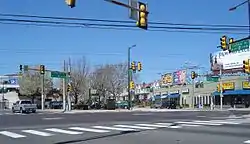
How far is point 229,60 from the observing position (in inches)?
3187

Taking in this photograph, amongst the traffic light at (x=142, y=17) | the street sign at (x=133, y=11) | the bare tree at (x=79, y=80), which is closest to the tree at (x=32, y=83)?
the bare tree at (x=79, y=80)

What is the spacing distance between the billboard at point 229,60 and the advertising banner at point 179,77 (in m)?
13.1

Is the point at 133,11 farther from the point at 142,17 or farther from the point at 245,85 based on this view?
the point at 245,85

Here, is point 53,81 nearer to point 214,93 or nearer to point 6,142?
point 214,93

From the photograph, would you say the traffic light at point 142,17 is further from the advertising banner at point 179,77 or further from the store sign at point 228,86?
the advertising banner at point 179,77

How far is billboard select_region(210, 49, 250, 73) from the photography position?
7684cm

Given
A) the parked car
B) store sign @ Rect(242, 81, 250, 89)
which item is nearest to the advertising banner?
store sign @ Rect(242, 81, 250, 89)

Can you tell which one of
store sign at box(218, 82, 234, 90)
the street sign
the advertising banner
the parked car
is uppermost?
the street sign

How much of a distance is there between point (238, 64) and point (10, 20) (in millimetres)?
61911

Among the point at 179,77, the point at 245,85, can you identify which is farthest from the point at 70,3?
the point at 179,77

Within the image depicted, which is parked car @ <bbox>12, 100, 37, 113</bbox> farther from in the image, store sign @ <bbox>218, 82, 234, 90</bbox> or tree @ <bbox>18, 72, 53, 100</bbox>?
store sign @ <bbox>218, 82, 234, 90</bbox>

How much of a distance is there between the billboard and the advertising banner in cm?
1306

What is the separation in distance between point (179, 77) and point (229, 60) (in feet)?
77.4

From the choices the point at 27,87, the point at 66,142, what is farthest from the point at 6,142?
the point at 27,87
